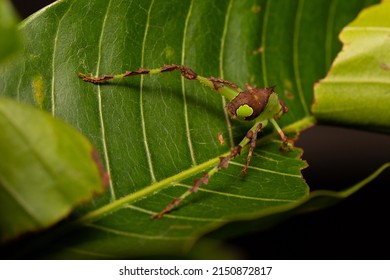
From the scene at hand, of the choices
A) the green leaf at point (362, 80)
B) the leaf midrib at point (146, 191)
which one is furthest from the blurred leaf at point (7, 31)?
the green leaf at point (362, 80)

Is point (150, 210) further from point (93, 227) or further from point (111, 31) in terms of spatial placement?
point (111, 31)

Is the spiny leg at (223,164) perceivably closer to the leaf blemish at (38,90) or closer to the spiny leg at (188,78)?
the spiny leg at (188,78)

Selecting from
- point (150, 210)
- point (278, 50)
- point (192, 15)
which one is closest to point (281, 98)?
point (278, 50)

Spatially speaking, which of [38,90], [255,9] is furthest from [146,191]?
[255,9]

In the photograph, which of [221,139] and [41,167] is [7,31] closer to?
[41,167]

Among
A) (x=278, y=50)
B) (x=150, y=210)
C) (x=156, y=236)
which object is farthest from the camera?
(x=278, y=50)

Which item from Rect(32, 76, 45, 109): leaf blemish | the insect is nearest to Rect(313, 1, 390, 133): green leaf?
the insect
